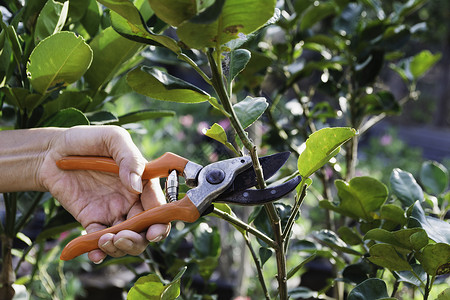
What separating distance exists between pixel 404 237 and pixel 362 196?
15 cm

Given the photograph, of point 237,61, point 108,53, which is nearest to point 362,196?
point 237,61

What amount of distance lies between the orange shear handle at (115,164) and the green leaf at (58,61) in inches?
5.5

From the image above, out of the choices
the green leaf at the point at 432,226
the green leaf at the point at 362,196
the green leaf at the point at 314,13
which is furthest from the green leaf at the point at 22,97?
the green leaf at the point at 314,13

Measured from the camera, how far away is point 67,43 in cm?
84

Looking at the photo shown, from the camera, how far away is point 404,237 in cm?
81

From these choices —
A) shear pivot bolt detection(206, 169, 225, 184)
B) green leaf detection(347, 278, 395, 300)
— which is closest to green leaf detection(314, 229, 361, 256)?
green leaf detection(347, 278, 395, 300)

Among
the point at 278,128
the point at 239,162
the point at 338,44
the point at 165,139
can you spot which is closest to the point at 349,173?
the point at 278,128

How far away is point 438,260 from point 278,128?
0.72 m

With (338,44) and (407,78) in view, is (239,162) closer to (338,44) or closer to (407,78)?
(338,44)

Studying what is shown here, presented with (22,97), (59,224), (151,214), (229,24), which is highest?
(229,24)

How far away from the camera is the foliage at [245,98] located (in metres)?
0.73

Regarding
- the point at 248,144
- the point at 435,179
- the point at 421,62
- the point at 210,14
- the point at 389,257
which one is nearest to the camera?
the point at 210,14

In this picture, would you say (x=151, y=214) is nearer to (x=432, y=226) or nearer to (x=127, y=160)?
(x=127, y=160)

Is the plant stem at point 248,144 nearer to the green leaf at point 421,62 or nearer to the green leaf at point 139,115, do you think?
the green leaf at point 139,115
